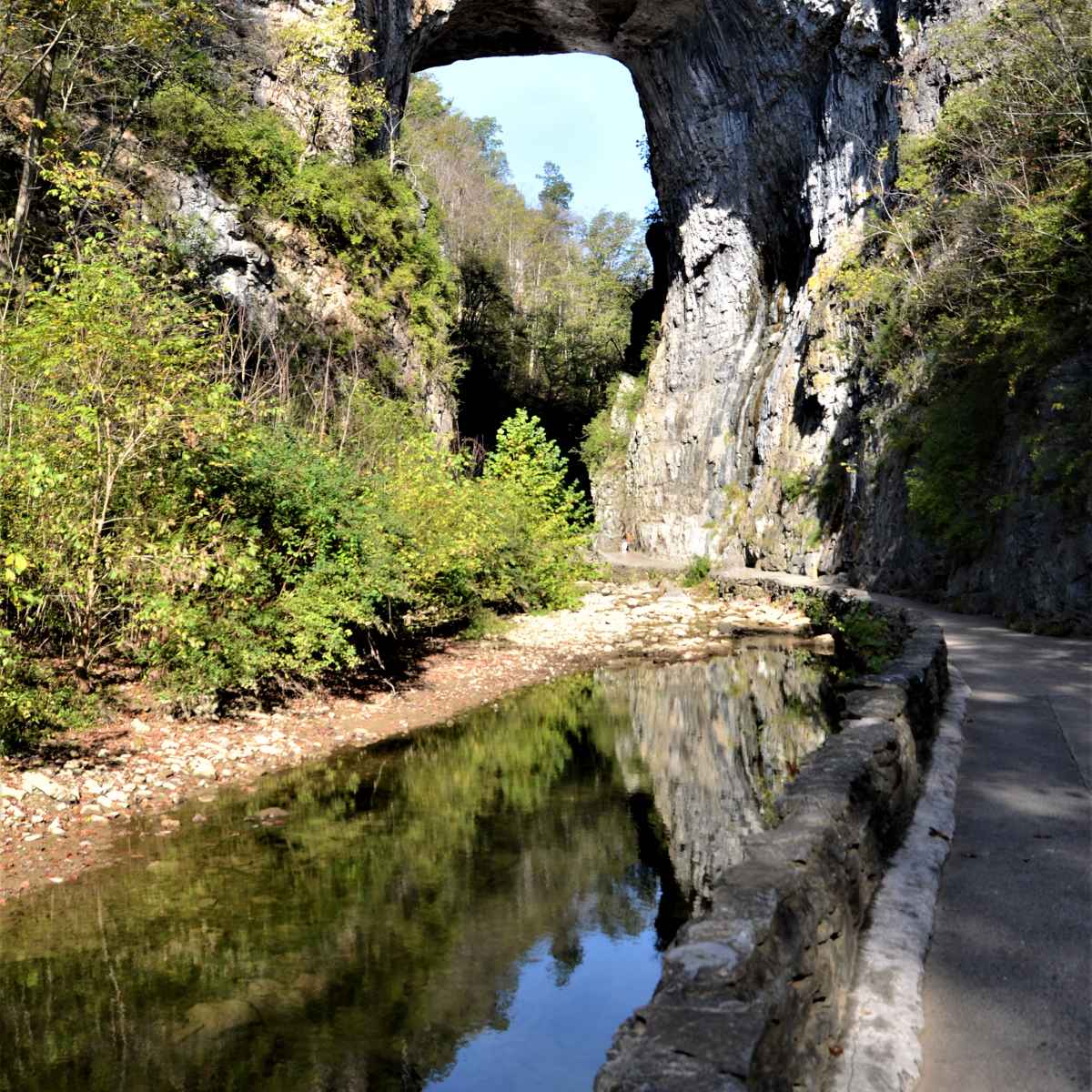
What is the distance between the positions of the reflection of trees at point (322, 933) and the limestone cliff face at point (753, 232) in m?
13.7

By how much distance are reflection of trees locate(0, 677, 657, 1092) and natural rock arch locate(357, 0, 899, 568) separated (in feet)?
63.9

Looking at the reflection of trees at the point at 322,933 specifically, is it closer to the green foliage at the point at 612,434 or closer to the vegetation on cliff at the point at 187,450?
the vegetation on cliff at the point at 187,450

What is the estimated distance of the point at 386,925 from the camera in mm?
6555

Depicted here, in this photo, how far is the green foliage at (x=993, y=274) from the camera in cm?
1409

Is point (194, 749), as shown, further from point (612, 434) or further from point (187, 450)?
point (612, 434)

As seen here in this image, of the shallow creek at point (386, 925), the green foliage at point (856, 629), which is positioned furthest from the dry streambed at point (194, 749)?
the green foliage at point (856, 629)

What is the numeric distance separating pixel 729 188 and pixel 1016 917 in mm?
36499

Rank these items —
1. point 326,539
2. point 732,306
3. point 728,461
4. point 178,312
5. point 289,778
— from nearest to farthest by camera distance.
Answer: point 289,778, point 178,312, point 326,539, point 728,461, point 732,306

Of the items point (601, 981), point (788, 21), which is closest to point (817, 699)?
point (601, 981)

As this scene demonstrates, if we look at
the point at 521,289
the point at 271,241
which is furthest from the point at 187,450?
the point at 521,289

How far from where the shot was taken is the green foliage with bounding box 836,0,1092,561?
46.2 feet

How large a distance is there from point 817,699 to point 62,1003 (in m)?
10.3

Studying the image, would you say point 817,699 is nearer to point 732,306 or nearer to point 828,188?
point 828,188

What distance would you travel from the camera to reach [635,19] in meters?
35.6
